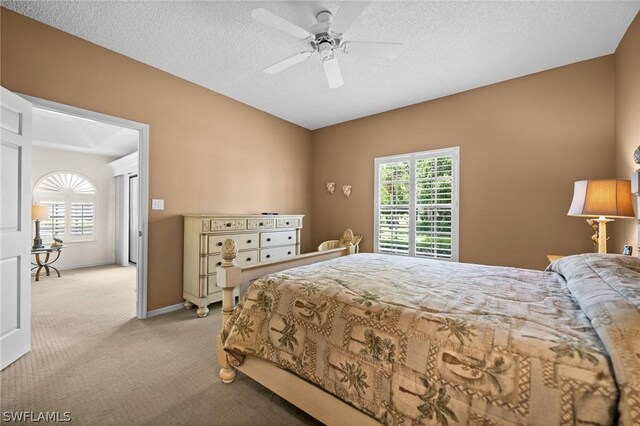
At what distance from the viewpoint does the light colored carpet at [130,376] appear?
1.60 meters

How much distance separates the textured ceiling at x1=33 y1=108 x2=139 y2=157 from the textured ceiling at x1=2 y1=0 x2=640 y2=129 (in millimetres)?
2384

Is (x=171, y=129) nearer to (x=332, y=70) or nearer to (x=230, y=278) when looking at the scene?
(x=332, y=70)

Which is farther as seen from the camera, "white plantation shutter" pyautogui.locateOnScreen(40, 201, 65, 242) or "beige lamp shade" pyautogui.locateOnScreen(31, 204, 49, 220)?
"white plantation shutter" pyautogui.locateOnScreen(40, 201, 65, 242)

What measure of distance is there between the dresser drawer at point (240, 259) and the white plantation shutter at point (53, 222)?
4.67 metres

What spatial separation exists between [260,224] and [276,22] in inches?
93.0

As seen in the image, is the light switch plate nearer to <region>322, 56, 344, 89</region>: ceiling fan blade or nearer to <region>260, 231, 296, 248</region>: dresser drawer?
<region>260, 231, 296, 248</region>: dresser drawer

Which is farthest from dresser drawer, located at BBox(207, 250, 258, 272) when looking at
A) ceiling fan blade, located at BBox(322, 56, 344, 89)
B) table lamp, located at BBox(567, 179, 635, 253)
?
table lamp, located at BBox(567, 179, 635, 253)

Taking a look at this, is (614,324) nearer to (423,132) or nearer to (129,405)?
(129,405)

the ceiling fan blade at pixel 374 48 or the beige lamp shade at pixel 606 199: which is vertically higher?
the ceiling fan blade at pixel 374 48

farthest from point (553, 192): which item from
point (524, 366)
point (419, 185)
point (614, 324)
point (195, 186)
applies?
point (195, 186)

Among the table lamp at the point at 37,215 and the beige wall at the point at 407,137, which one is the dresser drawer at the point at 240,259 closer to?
the beige wall at the point at 407,137

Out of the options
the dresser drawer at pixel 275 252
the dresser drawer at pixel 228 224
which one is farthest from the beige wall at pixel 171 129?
the dresser drawer at pixel 275 252

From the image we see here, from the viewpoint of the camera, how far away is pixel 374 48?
6.96ft

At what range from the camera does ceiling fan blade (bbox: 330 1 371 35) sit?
1.64 metres
